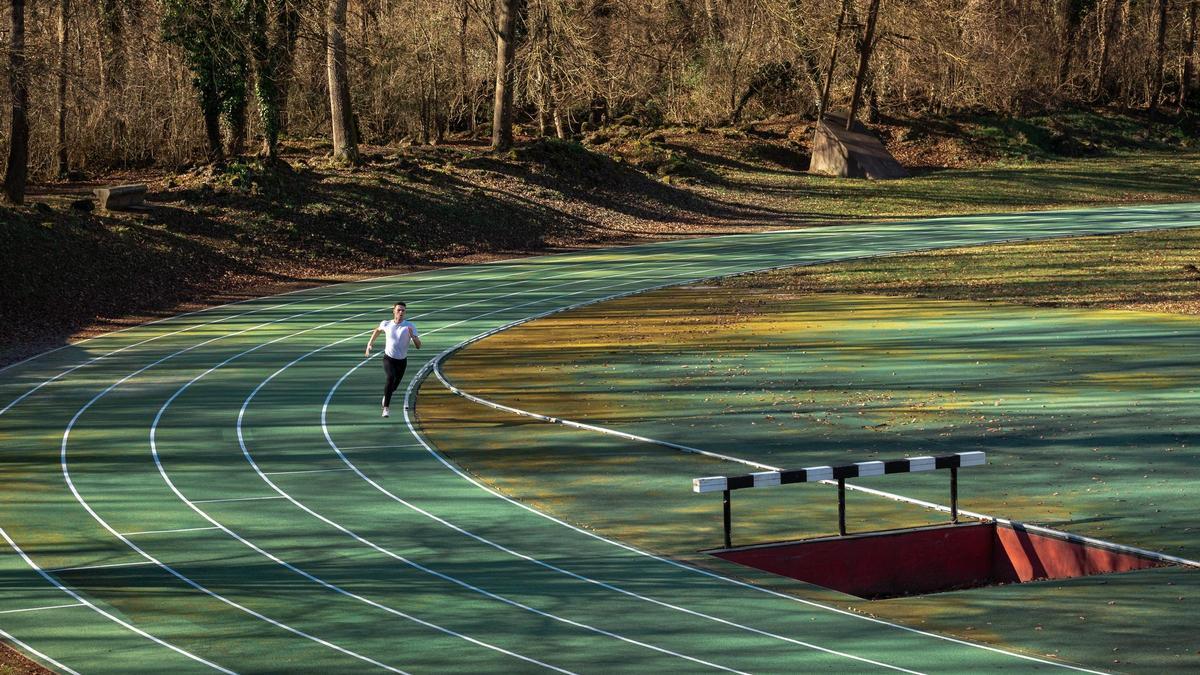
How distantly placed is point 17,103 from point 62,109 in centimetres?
1148

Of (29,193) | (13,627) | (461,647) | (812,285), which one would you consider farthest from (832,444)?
(29,193)

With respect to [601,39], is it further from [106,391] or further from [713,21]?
[106,391]

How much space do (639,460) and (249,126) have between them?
36.1 metres

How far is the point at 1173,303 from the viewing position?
26672mm

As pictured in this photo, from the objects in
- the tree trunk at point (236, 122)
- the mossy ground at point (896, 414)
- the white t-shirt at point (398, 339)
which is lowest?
the mossy ground at point (896, 414)

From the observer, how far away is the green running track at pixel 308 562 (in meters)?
9.60

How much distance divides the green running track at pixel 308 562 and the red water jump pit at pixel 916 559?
1063mm

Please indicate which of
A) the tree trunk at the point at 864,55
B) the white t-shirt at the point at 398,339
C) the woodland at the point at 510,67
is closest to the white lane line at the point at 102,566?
the white t-shirt at the point at 398,339

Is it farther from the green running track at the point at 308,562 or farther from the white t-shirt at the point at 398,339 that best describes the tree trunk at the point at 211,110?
the white t-shirt at the point at 398,339

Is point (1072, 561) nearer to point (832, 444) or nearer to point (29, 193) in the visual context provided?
point (832, 444)

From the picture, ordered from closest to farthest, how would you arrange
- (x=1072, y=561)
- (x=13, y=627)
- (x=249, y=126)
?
1. (x=13, y=627)
2. (x=1072, y=561)
3. (x=249, y=126)

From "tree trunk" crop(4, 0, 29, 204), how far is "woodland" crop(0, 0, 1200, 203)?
0.20 feet

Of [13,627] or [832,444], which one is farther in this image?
[832,444]

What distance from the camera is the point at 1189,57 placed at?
76125 mm
